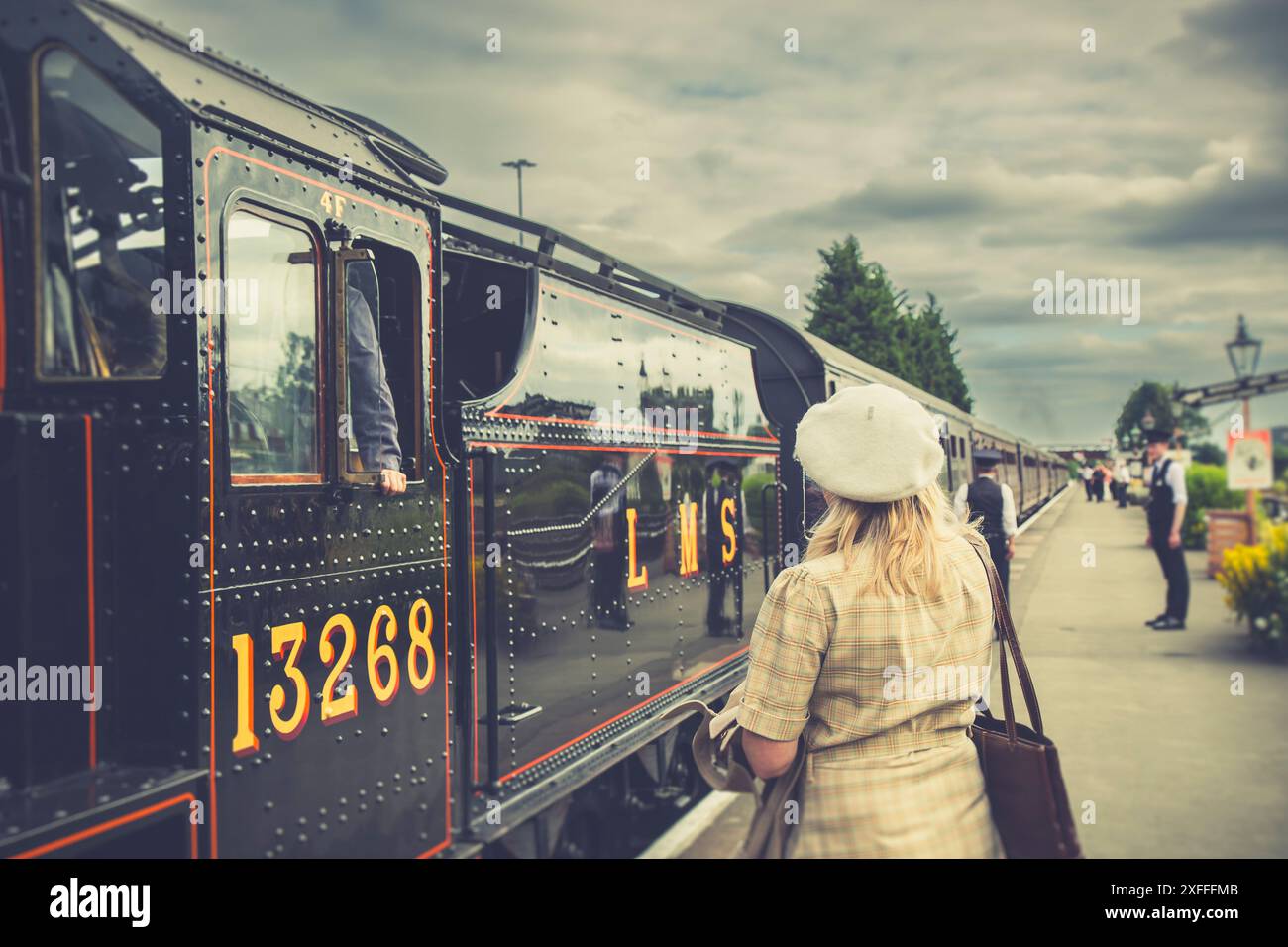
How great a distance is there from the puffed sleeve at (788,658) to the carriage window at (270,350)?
4.75ft

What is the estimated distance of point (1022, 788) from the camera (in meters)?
2.29

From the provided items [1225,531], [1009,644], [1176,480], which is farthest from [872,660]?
[1225,531]

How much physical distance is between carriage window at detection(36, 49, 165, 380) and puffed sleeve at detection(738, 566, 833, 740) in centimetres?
161

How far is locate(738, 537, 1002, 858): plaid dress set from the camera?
83.7 inches

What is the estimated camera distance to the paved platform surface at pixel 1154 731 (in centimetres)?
545

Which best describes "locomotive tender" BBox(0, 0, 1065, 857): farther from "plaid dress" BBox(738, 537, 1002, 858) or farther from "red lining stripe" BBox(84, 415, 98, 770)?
"plaid dress" BBox(738, 537, 1002, 858)

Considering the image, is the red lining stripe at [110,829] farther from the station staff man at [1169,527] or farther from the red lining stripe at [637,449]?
the station staff man at [1169,527]

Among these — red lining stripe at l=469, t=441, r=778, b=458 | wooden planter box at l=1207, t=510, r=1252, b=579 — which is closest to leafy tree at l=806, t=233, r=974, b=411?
wooden planter box at l=1207, t=510, r=1252, b=579

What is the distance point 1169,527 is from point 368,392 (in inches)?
375

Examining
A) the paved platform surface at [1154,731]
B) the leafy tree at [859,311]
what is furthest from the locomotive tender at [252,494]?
the leafy tree at [859,311]
